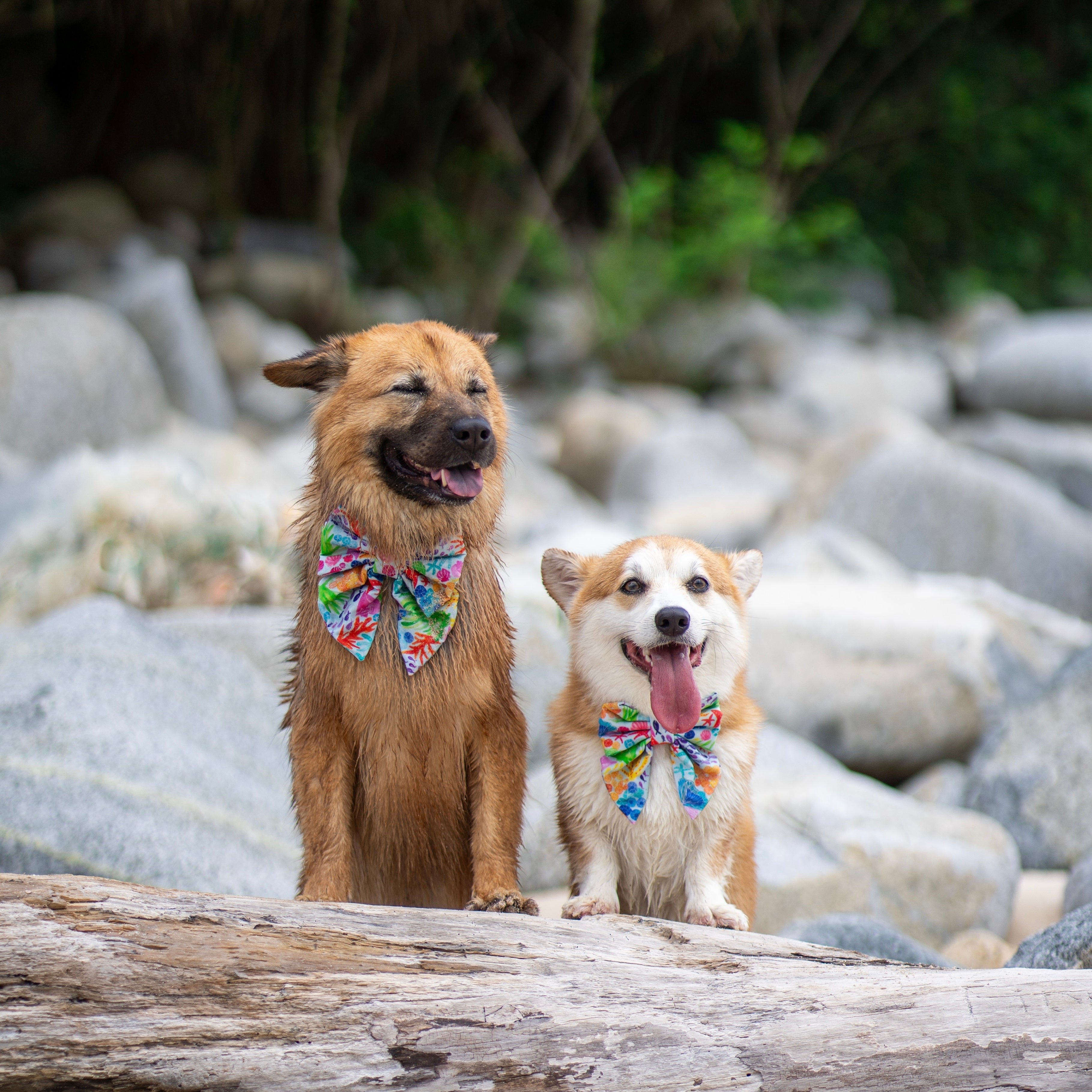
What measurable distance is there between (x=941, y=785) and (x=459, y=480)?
152 inches

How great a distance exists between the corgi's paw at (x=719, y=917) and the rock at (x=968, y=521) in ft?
20.5

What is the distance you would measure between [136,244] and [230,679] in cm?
1150

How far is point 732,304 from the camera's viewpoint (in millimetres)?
14438

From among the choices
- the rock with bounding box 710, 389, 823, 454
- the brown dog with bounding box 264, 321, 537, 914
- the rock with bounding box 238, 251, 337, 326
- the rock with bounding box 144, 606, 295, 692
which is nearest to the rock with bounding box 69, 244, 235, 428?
the rock with bounding box 238, 251, 337, 326

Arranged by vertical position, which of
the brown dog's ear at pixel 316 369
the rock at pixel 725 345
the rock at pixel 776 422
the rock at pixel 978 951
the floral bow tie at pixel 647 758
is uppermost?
the rock at pixel 725 345

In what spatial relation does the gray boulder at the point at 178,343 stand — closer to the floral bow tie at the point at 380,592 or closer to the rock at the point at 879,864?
the rock at the point at 879,864

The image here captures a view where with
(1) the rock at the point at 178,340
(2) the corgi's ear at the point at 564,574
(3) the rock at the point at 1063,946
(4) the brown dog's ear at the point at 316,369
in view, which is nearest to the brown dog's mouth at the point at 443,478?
(4) the brown dog's ear at the point at 316,369

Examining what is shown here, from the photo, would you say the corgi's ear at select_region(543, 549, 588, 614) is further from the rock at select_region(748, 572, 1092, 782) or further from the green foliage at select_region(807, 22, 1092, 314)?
the green foliage at select_region(807, 22, 1092, 314)

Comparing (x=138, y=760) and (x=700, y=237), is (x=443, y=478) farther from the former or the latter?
(x=700, y=237)

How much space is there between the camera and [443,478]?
9.76 feet

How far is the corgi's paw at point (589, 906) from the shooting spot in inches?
118

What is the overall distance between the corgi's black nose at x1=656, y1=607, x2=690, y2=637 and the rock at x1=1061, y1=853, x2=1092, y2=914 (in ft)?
6.71

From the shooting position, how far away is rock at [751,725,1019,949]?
443 cm

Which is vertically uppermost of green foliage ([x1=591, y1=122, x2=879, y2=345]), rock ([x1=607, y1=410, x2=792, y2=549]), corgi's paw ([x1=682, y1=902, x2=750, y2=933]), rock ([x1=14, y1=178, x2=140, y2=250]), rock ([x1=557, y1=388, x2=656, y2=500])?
rock ([x1=14, y1=178, x2=140, y2=250])
